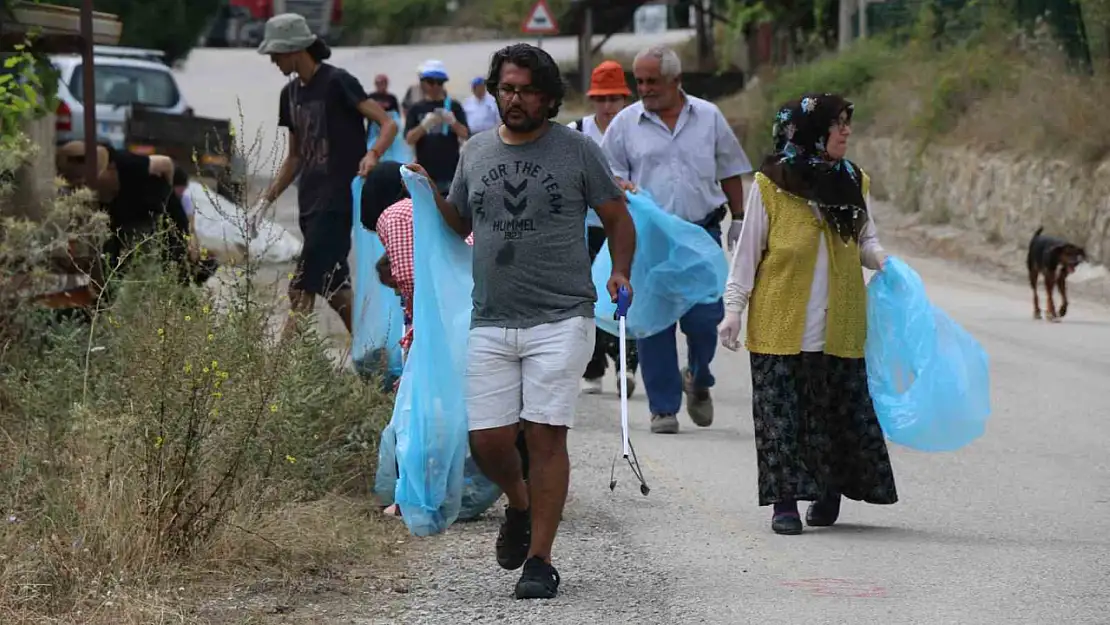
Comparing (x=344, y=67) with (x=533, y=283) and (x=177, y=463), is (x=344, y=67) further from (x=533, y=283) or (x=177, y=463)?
(x=533, y=283)

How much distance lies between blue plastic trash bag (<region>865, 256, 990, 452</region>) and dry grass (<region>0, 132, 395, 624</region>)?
2003mm

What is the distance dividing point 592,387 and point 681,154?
2170 mm

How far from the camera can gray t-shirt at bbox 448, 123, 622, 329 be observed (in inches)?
248

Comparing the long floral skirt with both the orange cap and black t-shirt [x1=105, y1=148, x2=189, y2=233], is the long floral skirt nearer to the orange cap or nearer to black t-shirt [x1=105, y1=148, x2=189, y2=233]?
the orange cap

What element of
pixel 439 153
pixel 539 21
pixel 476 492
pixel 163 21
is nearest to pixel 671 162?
pixel 476 492

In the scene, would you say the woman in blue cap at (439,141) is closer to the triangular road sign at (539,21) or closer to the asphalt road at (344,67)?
the triangular road sign at (539,21)

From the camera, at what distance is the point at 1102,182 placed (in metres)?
18.5

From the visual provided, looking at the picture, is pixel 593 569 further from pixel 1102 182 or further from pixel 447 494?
pixel 1102 182

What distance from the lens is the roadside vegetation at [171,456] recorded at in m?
6.09

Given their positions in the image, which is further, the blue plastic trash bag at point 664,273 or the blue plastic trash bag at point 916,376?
the blue plastic trash bag at point 664,273

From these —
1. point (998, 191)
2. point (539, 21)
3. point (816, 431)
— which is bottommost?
point (816, 431)

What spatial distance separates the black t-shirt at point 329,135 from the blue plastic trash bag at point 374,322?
42 centimetres

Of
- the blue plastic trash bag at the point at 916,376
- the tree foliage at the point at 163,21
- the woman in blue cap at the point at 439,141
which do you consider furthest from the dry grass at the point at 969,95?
the blue plastic trash bag at the point at 916,376

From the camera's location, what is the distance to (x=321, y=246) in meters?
10.0
